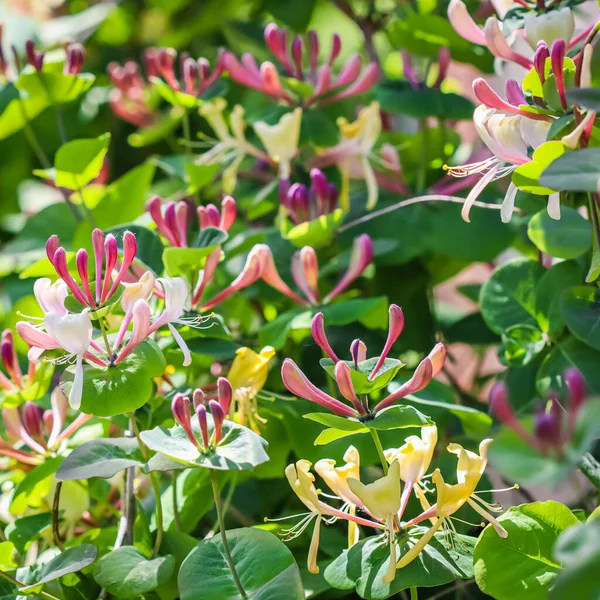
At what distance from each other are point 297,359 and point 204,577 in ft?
0.98

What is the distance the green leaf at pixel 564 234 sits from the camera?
20.1 inches

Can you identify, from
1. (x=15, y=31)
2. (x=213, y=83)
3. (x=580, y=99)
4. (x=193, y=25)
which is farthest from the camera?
(x=193, y=25)

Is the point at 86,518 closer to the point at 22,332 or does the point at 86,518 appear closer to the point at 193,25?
the point at 22,332

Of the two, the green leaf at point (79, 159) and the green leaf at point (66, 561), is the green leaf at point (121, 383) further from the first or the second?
the green leaf at point (79, 159)

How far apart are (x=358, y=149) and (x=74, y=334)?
1.44 ft

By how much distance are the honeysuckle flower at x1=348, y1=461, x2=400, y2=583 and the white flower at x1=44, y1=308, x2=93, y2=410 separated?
16cm

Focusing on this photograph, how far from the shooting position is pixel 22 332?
0.47 m

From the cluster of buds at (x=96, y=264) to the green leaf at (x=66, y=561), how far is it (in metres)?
0.16

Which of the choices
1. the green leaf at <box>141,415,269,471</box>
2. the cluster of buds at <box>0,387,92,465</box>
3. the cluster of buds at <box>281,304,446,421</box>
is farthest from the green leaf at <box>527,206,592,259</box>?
the cluster of buds at <box>0,387,92,465</box>

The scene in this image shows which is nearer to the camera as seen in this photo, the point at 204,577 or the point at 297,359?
the point at 204,577

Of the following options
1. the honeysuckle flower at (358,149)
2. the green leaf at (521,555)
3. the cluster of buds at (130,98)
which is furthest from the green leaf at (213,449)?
the cluster of buds at (130,98)

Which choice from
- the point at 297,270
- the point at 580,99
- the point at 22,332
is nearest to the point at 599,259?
the point at 580,99

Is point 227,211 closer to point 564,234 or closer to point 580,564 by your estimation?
point 564,234

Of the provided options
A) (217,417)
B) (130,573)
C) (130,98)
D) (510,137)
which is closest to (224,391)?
(217,417)
